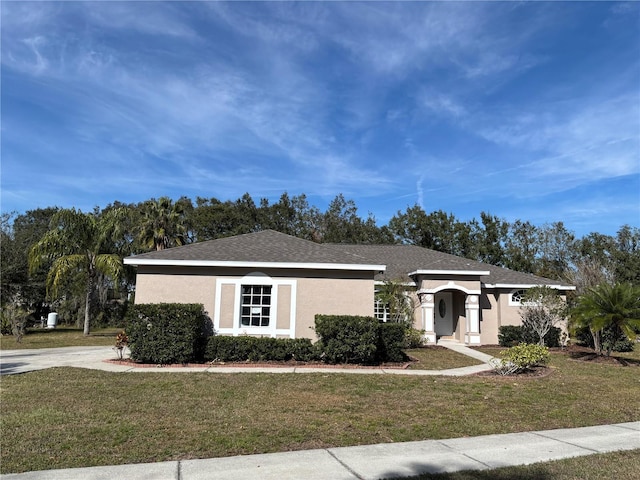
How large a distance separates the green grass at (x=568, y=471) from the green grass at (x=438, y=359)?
296 inches

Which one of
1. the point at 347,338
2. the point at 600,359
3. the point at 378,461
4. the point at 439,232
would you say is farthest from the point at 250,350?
the point at 439,232

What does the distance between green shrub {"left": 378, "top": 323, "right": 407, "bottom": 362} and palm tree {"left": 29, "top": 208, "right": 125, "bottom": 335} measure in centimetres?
1538

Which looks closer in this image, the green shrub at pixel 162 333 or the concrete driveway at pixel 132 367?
the concrete driveway at pixel 132 367

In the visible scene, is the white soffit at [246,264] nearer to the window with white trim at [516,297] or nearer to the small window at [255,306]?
the small window at [255,306]

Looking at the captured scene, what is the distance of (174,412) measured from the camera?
720 centimetres

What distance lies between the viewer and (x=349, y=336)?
1262 cm

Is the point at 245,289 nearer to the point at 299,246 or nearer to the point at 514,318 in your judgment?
the point at 299,246

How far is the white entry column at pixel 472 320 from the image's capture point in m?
19.7

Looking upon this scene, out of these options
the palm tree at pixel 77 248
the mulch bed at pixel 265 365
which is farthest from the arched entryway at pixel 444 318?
the palm tree at pixel 77 248

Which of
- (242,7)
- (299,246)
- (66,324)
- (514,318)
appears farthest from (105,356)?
(66,324)

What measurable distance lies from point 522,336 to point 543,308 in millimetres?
1892

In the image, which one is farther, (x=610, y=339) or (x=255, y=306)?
(x=610, y=339)

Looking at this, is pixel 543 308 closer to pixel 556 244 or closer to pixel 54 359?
pixel 54 359

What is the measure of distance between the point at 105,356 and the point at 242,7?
11.5 meters
